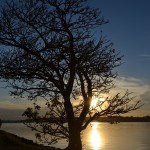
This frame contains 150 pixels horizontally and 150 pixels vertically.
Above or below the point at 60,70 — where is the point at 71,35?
above

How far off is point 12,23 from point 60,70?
9.65ft

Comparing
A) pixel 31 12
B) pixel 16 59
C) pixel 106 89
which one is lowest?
pixel 106 89

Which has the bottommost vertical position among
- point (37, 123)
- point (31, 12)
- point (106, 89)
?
point (37, 123)

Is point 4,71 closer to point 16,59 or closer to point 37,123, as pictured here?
point 16,59

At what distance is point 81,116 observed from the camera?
51.7 ft

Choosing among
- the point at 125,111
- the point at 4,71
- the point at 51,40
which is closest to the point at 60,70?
the point at 51,40

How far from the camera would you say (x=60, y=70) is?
51.0 ft

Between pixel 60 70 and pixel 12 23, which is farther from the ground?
pixel 12 23

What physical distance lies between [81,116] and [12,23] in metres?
5.05

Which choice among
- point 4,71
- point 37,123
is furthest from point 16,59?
point 37,123

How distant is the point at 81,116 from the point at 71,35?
3563mm

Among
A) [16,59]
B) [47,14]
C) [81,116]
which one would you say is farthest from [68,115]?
[47,14]

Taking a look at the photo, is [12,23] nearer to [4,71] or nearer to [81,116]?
[4,71]

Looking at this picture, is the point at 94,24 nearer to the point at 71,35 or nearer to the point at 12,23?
the point at 71,35
